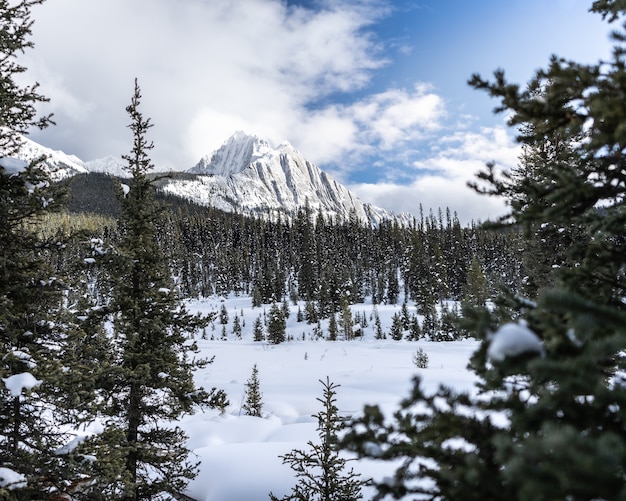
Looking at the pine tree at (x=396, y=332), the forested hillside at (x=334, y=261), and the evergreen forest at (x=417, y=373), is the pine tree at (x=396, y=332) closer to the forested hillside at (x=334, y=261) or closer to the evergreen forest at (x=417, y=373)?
the forested hillside at (x=334, y=261)

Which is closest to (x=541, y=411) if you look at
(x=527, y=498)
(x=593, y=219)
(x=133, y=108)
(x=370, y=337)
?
(x=527, y=498)

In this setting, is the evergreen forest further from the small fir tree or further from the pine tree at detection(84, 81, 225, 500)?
the small fir tree

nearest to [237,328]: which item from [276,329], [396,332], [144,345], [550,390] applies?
[276,329]

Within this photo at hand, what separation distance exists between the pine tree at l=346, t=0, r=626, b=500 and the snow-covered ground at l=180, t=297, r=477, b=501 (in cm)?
37

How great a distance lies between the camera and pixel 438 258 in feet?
220

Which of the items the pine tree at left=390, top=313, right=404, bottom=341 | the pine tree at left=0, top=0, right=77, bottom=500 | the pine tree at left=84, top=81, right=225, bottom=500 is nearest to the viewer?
the pine tree at left=0, top=0, right=77, bottom=500

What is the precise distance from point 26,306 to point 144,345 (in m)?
2.84

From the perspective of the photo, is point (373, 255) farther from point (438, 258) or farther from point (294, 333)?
point (294, 333)

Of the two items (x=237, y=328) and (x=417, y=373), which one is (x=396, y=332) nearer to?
(x=237, y=328)

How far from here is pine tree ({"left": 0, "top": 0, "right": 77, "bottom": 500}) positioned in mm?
4789

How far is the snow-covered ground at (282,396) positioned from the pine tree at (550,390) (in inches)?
14.7

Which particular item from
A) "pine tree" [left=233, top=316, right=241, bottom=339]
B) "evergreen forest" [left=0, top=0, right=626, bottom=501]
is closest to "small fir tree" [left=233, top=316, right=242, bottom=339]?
"pine tree" [left=233, top=316, right=241, bottom=339]

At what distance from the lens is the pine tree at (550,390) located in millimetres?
1334

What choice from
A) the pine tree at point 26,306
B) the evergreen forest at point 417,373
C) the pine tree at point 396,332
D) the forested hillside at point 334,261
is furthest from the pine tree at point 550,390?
the forested hillside at point 334,261
